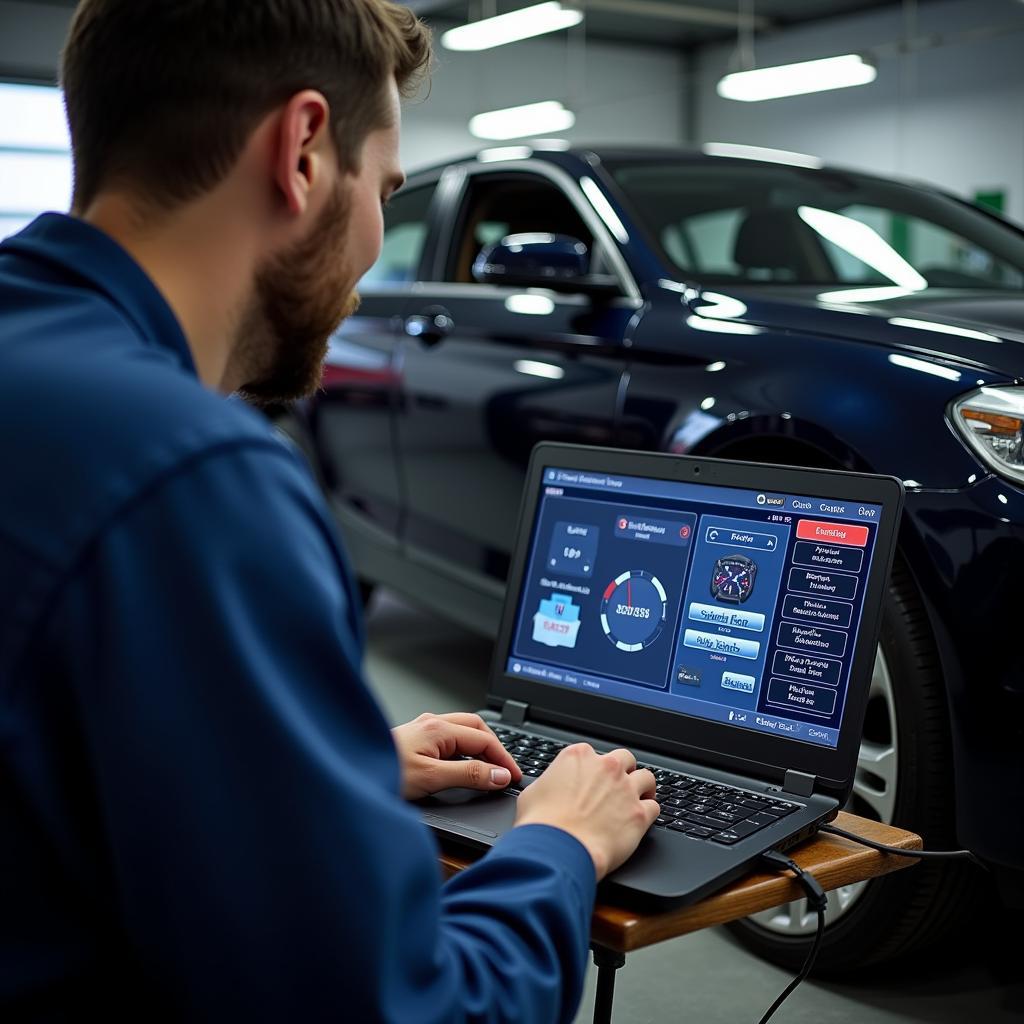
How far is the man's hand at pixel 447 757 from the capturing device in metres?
1.23

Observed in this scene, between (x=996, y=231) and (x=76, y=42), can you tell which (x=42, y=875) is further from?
(x=996, y=231)

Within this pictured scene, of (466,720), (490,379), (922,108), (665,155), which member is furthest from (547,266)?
(922,108)

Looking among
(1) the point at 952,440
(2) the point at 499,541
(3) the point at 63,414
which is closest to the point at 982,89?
(2) the point at 499,541

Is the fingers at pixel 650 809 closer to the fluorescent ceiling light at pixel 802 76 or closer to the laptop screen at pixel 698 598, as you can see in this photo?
the laptop screen at pixel 698 598

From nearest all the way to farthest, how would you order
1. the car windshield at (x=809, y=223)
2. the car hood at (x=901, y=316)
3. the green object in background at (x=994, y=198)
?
the car hood at (x=901, y=316)
the car windshield at (x=809, y=223)
the green object in background at (x=994, y=198)

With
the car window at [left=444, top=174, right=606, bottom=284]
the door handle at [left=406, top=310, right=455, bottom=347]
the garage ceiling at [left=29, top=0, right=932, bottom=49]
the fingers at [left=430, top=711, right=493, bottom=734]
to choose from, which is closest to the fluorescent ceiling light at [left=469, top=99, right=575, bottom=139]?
the garage ceiling at [left=29, top=0, right=932, bottom=49]

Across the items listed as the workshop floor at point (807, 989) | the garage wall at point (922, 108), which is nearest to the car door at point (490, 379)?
the workshop floor at point (807, 989)

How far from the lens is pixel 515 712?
151cm

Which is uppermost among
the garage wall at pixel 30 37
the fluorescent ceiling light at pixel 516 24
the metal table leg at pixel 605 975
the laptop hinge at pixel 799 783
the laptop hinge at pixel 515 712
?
the garage wall at pixel 30 37

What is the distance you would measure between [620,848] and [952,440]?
1.14 m

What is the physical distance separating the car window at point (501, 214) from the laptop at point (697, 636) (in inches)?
82.6

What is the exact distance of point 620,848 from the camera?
1.02 m

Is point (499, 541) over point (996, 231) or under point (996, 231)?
under

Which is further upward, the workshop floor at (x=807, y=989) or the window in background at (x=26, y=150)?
the window in background at (x=26, y=150)
